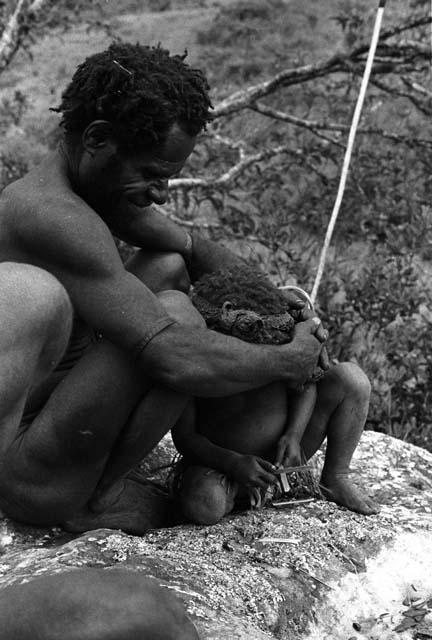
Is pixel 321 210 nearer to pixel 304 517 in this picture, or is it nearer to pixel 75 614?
pixel 304 517

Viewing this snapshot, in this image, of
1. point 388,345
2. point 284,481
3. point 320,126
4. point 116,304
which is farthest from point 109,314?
point 320,126

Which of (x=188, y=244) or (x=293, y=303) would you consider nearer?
(x=293, y=303)

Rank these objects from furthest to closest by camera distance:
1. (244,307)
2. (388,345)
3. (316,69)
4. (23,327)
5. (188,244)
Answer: (316,69) < (388,345) < (188,244) < (244,307) < (23,327)

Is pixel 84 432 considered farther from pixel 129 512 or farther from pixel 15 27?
pixel 15 27

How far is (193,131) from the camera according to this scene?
2787 millimetres

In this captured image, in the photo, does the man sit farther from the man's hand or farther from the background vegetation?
the background vegetation

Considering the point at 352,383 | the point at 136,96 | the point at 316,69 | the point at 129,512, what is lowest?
the point at 129,512

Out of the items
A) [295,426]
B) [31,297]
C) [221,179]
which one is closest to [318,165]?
[221,179]

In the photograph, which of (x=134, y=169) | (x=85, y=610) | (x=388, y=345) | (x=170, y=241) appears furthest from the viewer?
(x=388, y=345)

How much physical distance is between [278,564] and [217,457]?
439 mm

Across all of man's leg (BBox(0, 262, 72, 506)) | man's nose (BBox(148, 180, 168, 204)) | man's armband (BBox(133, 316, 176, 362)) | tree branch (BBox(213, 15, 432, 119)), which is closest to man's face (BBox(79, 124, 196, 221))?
man's nose (BBox(148, 180, 168, 204))

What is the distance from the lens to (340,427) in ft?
10.6

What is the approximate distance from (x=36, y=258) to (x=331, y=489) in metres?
1.38

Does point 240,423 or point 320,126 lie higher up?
point 320,126
